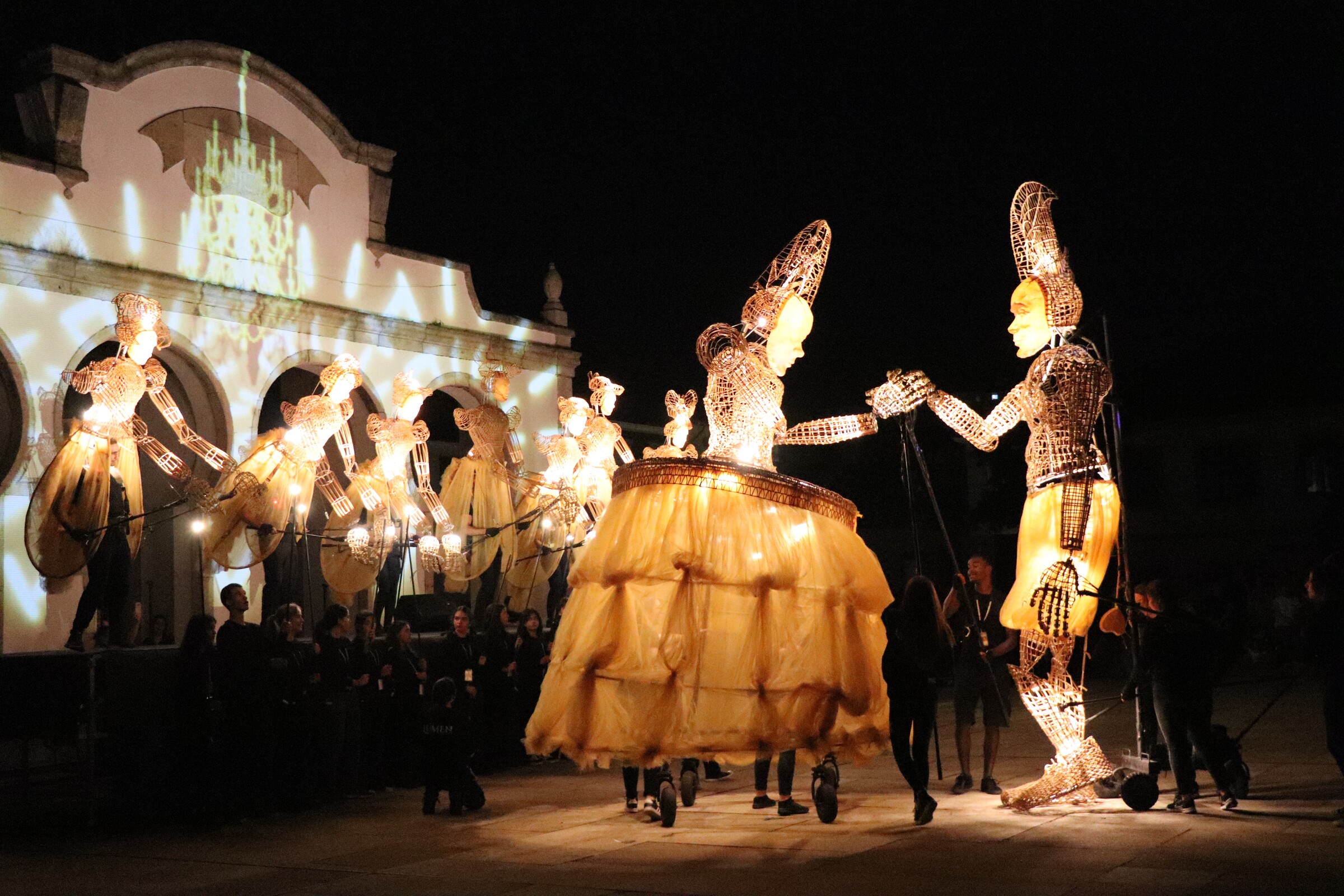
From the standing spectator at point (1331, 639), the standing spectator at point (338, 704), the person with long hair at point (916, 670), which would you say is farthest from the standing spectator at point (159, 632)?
the standing spectator at point (1331, 639)

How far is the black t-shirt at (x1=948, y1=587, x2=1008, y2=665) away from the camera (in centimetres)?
930

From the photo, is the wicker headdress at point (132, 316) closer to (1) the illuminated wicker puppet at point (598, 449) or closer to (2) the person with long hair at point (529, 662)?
(2) the person with long hair at point (529, 662)

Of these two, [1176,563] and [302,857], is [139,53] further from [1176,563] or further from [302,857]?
[1176,563]

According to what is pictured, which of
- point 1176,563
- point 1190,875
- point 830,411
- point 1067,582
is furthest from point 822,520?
point 1176,563

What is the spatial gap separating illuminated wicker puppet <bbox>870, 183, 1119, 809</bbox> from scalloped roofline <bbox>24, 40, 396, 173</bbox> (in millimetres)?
11394

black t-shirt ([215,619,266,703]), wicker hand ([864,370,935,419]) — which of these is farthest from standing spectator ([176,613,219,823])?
wicker hand ([864,370,935,419])

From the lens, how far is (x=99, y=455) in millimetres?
10445

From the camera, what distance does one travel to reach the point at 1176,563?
1380 inches

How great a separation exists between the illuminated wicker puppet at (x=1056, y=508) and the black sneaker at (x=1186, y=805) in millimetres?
475

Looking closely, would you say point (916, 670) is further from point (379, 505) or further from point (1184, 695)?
point (379, 505)

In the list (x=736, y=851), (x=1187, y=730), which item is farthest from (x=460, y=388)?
(x=1187, y=730)

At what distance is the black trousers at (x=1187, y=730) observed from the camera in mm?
7844

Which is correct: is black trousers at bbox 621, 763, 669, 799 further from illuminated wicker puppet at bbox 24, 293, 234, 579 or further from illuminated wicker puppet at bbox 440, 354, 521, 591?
illuminated wicker puppet at bbox 440, 354, 521, 591

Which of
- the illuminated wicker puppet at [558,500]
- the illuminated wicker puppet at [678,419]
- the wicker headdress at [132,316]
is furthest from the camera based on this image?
the illuminated wicker puppet at [558,500]
